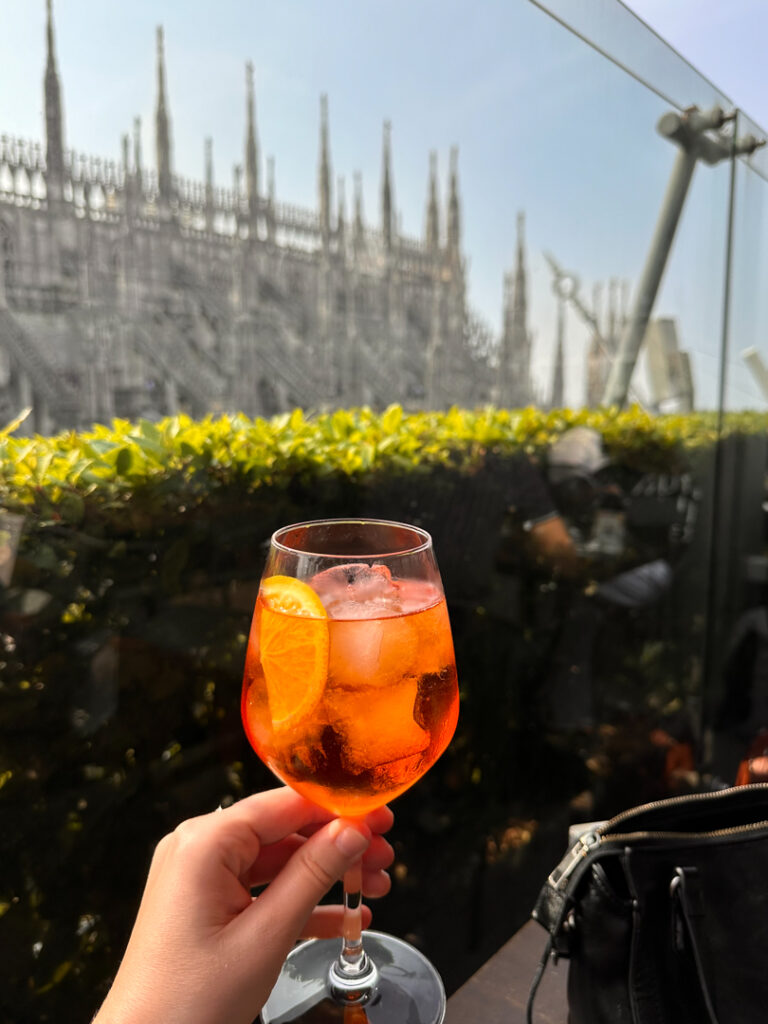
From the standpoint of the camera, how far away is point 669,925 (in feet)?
2.10

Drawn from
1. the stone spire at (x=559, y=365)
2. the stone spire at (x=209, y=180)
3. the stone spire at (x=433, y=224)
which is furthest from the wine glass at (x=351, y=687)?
the stone spire at (x=433, y=224)

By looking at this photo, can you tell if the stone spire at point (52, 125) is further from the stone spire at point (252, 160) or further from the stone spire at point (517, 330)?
the stone spire at point (252, 160)

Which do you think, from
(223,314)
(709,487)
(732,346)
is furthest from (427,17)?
(223,314)

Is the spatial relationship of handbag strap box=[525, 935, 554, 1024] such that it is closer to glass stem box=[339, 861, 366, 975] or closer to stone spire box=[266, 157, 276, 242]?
glass stem box=[339, 861, 366, 975]

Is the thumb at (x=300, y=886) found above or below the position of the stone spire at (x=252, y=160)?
below

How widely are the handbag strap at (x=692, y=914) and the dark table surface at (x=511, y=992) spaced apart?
0.18 metres

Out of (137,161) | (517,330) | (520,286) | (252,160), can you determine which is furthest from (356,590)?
(252,160)

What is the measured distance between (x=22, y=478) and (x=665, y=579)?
89.4 inches

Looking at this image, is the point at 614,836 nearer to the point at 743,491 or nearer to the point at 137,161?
the point at 743,491

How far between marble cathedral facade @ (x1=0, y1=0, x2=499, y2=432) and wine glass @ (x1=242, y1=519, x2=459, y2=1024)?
47.5ft

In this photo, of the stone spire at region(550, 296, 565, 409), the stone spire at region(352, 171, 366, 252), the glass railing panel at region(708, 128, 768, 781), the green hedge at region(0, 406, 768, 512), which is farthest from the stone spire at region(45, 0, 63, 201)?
the stone spire at region(352, 171, 366, 252)

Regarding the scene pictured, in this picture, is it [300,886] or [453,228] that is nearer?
[300,886]

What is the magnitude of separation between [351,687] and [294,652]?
2.3 inches

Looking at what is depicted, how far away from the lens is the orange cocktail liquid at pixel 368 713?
1.87ft
